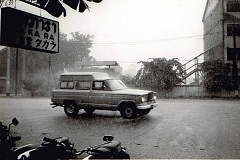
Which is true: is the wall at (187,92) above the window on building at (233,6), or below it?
below

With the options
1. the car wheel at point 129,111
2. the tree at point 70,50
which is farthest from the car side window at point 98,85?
the tree at point 70,50

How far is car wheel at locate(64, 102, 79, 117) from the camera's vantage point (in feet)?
37.3

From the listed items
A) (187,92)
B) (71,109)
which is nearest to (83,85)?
(71,109)

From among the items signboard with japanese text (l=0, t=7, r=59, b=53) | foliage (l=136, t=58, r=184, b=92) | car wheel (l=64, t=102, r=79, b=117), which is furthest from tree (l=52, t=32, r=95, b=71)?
signboard with japanese text (l=0, t=7, r=59, b=53)

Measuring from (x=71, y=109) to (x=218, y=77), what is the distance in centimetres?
1610

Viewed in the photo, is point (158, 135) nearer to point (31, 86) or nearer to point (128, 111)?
point (128, 111)

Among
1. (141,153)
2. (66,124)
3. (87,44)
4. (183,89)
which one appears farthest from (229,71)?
(141,153)

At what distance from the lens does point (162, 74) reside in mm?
23922

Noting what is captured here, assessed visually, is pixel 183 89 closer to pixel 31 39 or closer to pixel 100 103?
pixel 100 103

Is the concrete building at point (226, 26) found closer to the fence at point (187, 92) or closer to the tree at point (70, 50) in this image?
the fence at point (187, 92)

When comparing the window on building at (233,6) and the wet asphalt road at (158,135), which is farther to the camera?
the window on building at (233,6)

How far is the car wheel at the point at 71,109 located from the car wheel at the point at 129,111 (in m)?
2.31

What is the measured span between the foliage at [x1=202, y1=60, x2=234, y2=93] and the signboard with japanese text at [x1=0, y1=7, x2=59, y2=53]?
70.0ft

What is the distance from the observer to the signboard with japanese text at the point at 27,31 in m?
3.35
